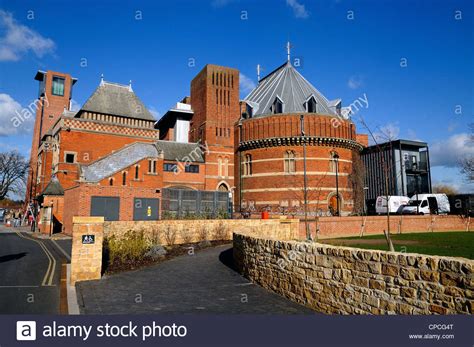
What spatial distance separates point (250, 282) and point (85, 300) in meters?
5.18

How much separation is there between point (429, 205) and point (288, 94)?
21.2 m

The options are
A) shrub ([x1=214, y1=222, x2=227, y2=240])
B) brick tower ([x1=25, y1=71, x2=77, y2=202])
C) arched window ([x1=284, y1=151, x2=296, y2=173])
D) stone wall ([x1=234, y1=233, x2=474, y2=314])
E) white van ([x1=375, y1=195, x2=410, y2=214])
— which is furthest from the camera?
brick tower ([x1=25, y1=71, x2=77, y2=202])

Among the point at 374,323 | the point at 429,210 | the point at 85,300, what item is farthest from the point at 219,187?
the point at 374,323

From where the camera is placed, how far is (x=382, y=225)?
2786 centimetres

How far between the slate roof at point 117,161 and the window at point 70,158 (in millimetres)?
6122

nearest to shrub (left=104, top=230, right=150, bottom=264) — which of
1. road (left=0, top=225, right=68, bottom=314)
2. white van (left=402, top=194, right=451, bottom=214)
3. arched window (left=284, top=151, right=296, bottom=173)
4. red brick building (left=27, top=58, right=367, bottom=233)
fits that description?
road (left=0, top=225, right=68, bottom=314)

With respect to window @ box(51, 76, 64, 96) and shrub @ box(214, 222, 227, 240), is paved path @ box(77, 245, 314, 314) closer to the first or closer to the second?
shrub @ box(214, 222, 227, 240)

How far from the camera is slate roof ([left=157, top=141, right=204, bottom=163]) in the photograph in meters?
41.2

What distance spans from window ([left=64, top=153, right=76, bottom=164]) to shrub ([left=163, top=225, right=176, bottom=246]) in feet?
71.9

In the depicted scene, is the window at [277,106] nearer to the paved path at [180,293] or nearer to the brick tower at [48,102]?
the paved path at [180,293]

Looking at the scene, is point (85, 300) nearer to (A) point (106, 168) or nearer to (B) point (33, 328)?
(B) point (33, 328)

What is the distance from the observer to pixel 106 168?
2980cm

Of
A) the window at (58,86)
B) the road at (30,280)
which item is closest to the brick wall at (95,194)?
the road at (30,280)

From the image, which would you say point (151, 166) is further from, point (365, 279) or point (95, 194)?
point (365, 279)
